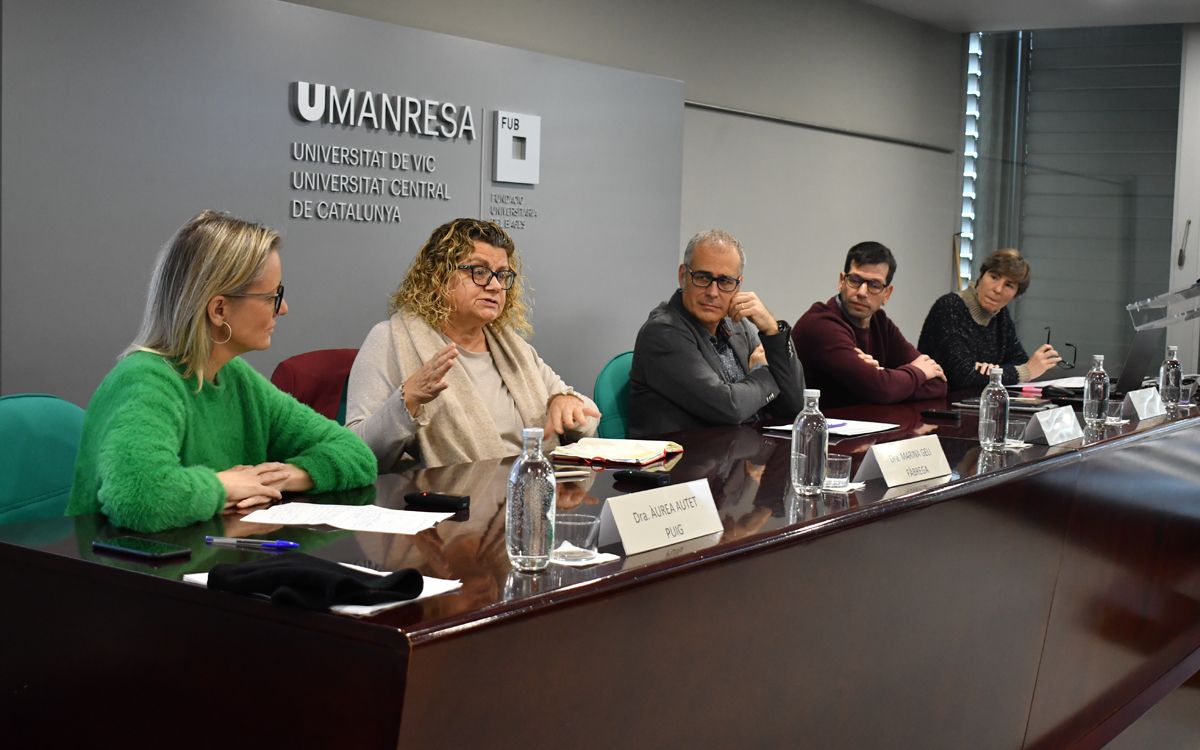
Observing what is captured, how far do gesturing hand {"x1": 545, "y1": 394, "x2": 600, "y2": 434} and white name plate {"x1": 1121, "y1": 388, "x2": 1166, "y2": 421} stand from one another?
1.39 meters

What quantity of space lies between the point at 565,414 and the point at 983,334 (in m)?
2.42

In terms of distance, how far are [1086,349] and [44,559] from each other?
658 cm

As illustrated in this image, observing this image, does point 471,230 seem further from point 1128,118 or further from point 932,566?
point 1128,118

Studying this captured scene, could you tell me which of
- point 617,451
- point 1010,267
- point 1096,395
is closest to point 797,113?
point 1010,267

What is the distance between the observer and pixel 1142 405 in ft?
10.2

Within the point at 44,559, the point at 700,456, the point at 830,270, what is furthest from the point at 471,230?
the point at 830,270

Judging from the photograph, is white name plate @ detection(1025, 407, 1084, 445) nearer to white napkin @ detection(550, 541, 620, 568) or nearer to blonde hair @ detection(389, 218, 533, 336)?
blonde hair @ detection(389, 218, 533, 336)

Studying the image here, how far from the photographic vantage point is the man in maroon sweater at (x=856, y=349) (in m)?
3.64

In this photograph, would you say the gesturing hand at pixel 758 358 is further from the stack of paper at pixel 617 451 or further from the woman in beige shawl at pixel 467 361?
the stack of paper at pixel 617 451

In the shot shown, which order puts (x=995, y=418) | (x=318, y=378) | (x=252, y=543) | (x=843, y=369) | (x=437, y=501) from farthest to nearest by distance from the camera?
1. (x=843, y=369)
2. (x=318, y=378)
3. (x=995, y=418)
4. (x=437, y=501)
5. (x=252, y=543)

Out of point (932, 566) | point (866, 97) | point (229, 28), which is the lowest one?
point (932, 566)

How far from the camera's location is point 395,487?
1.99m

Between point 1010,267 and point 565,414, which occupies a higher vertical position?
point 1010,267

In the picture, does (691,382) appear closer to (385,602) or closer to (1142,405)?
(1142,405)
